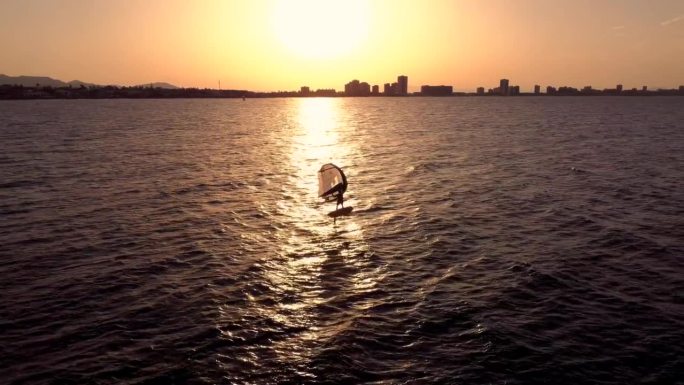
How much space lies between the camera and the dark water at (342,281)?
1656 centimetres

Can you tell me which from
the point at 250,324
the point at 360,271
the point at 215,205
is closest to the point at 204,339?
the point at 250,324

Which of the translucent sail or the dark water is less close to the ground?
the translucent sail

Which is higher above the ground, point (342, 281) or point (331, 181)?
point (331, 181)

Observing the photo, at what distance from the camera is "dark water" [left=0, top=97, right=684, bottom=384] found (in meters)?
16.6

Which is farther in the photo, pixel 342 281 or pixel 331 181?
pixel 331 181

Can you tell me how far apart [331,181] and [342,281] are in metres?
14.0

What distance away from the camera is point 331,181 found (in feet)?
120

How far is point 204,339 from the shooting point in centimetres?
1806

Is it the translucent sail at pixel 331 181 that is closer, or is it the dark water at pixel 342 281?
the dark water at pixel 342 281

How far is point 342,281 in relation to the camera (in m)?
23.9

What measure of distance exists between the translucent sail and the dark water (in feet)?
8.21

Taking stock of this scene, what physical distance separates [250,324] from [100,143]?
77508 mm

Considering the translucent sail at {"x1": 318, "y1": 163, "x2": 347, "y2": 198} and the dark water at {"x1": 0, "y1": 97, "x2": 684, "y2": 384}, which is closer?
the dark water at {"x1": 0, "y1": 97, "x2": 684, "y2": 384}

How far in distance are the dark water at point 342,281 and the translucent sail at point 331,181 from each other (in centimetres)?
250
